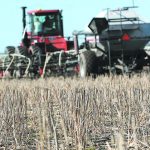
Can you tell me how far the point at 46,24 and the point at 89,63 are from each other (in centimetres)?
470

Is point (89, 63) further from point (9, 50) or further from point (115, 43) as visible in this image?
point (9, 50)

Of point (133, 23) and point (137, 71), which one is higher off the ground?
point (133, 23)

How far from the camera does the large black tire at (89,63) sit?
1470 cm

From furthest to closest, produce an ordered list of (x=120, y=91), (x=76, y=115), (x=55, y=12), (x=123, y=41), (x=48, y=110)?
(x=55, y=12) → (x=123, y=41) → (x=120, y=91) → (x=48, y=110) → (x=76, y=115)

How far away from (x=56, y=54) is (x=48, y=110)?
12.1 metres

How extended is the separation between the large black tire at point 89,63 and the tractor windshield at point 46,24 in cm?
411

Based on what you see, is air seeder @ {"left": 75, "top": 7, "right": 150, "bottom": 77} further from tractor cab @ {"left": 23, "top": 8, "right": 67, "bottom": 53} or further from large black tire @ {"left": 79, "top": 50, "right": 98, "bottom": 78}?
tractor cab @ {"left": 23, "top": 8, "right": 67, "bottom": 53}

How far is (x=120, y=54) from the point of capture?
14.9 m

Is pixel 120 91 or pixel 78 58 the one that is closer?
pixel 120 91

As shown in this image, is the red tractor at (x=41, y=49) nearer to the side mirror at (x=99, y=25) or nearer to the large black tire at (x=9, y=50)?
the large black tire at (x=9, y=50)

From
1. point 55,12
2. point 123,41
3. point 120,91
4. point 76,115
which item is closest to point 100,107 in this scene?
point 120,91

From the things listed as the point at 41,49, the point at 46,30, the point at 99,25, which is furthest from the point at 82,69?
the point at 46,30

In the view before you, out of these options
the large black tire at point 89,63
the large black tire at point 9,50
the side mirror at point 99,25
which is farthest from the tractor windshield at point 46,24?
the side mirror at point 99,25

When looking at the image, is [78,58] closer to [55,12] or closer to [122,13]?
[122,13]
